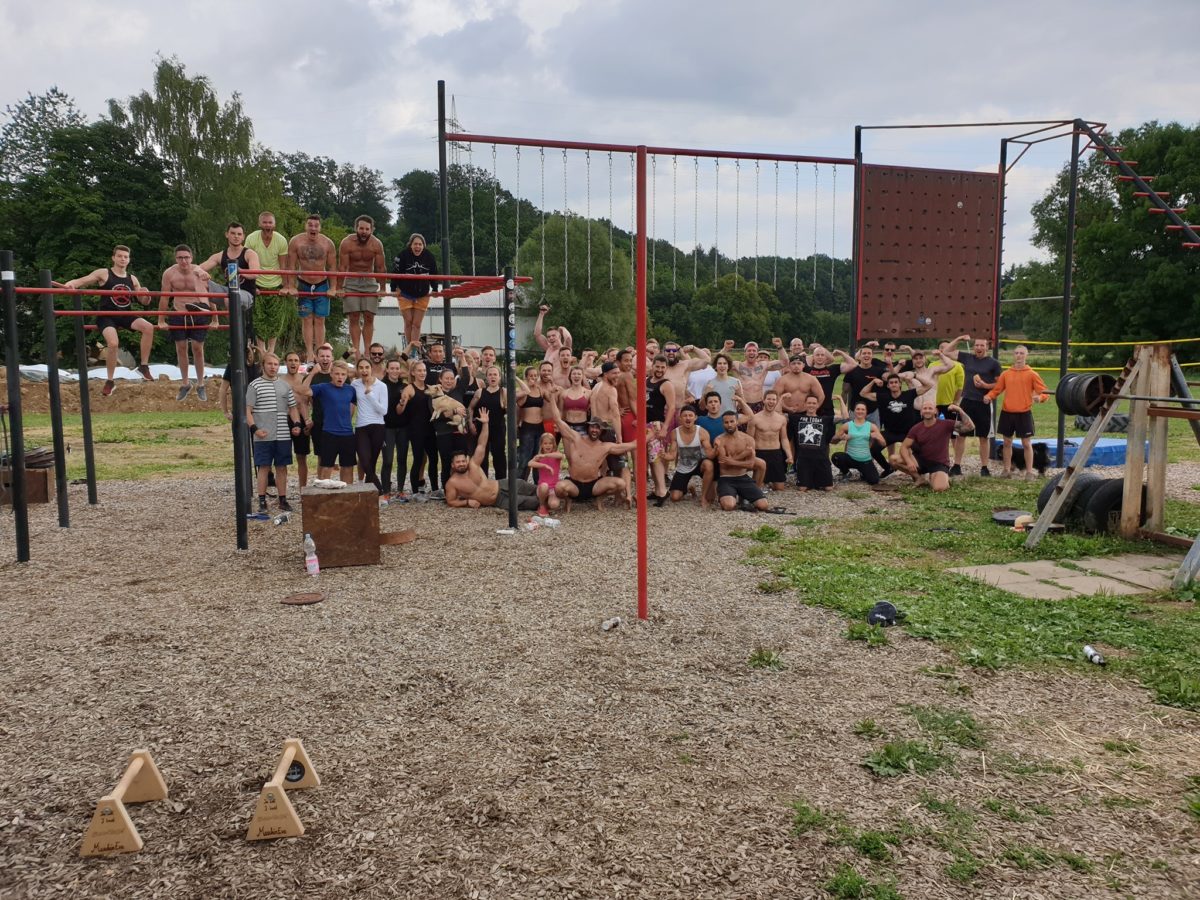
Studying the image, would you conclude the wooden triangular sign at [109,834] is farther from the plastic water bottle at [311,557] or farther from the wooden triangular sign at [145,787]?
the plastic water bottle at [311,557]

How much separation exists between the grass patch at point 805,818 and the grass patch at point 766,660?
58.8 inches

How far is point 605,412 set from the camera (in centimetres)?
1036

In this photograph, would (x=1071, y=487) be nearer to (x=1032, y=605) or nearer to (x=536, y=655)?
(x=1032, y=605)

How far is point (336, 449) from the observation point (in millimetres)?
9680

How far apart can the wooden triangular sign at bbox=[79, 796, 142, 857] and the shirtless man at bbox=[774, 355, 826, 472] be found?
929 centimetres

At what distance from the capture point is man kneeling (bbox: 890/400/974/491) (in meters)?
11.1

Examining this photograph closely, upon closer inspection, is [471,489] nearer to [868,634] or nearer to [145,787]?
[868,634]

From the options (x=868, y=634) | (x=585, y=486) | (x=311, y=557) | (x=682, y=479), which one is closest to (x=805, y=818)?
(x=868, y=634)

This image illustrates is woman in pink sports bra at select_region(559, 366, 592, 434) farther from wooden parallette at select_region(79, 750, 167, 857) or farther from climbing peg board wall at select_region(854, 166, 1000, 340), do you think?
wooden parallette at select_region(79, 750, 167, 857)

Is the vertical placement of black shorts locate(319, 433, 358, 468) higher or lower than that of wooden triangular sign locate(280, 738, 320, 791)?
higher

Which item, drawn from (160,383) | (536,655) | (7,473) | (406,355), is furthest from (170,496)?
(160,383)

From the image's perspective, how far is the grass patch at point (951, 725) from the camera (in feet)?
12.7

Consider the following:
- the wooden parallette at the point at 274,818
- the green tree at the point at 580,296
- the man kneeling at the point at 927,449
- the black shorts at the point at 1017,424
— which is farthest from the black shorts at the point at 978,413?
the green tree at the point at 580,296

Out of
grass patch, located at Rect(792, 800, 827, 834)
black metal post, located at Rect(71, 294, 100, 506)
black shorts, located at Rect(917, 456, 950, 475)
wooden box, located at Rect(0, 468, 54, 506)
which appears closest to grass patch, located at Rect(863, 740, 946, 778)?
grass patch, located at Rect(792, 800, 827, 834)
